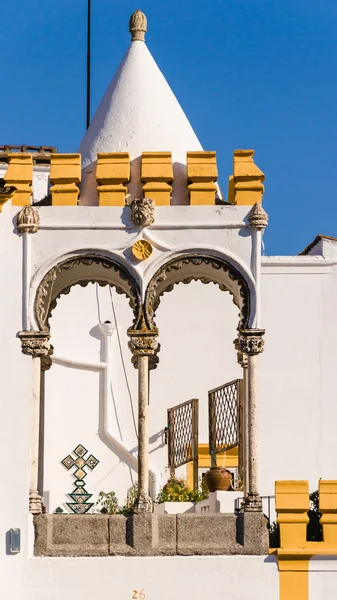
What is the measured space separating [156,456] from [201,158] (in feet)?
21.8

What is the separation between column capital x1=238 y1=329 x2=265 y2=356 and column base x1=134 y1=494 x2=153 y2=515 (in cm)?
206

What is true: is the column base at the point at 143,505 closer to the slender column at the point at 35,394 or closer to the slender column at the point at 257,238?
the slender column at the point at 35,394

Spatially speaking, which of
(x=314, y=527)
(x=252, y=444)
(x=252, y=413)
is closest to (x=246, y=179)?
(x=252, y=413)

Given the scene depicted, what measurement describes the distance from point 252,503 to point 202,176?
12.7 feet

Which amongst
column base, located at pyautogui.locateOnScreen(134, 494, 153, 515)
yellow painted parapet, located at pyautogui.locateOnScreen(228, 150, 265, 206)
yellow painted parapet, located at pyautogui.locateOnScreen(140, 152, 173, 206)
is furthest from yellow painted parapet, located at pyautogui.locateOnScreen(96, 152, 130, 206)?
column base, located at pyautogui.locateOnScreen(134, 494, 153, 515)

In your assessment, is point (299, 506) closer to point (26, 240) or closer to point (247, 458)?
point (247, 458)

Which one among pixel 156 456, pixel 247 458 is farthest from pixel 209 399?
pixel 247 458

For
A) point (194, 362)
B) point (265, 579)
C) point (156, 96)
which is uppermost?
point (156, 96)

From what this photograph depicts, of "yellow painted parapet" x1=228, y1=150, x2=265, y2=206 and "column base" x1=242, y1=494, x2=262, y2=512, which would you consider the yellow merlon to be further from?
"column base" x1=242, y1=494, x2=262, y2=512

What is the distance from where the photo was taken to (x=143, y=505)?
23016 mm

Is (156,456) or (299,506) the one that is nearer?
(299,506)

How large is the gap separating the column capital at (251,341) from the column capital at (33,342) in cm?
232

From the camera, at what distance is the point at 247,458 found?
2319 centimetres

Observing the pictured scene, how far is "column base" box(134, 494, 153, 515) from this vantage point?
23.0 m
